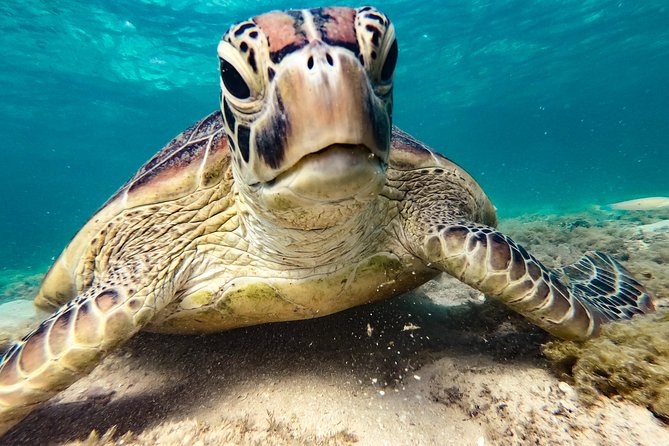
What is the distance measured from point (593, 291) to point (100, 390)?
126 inches

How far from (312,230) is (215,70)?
27.4m

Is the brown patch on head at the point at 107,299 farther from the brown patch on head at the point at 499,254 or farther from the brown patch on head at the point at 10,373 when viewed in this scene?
the brown patch on head at the point at 499,254

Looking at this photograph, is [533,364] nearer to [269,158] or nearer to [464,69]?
[269,158]

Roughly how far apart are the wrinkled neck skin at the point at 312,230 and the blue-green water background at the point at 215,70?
20473mm

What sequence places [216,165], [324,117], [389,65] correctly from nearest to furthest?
[324,117] → [389,65] → [216,165]

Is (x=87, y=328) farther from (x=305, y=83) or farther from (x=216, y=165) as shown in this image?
(x=305, y=83)

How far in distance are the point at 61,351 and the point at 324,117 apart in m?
1.57

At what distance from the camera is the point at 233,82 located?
4.47 ft

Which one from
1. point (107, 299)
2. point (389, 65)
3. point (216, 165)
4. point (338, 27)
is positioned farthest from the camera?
point (216, 165)

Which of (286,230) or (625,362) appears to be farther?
(286,230)

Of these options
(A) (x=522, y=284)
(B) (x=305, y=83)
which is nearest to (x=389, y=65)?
(B) (x=305, y=83)

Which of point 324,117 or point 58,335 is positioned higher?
point 324,117

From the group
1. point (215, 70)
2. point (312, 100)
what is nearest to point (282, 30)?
point (312, 100)

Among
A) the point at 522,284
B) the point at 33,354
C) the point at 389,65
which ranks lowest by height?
Answer: the point at 33,354
